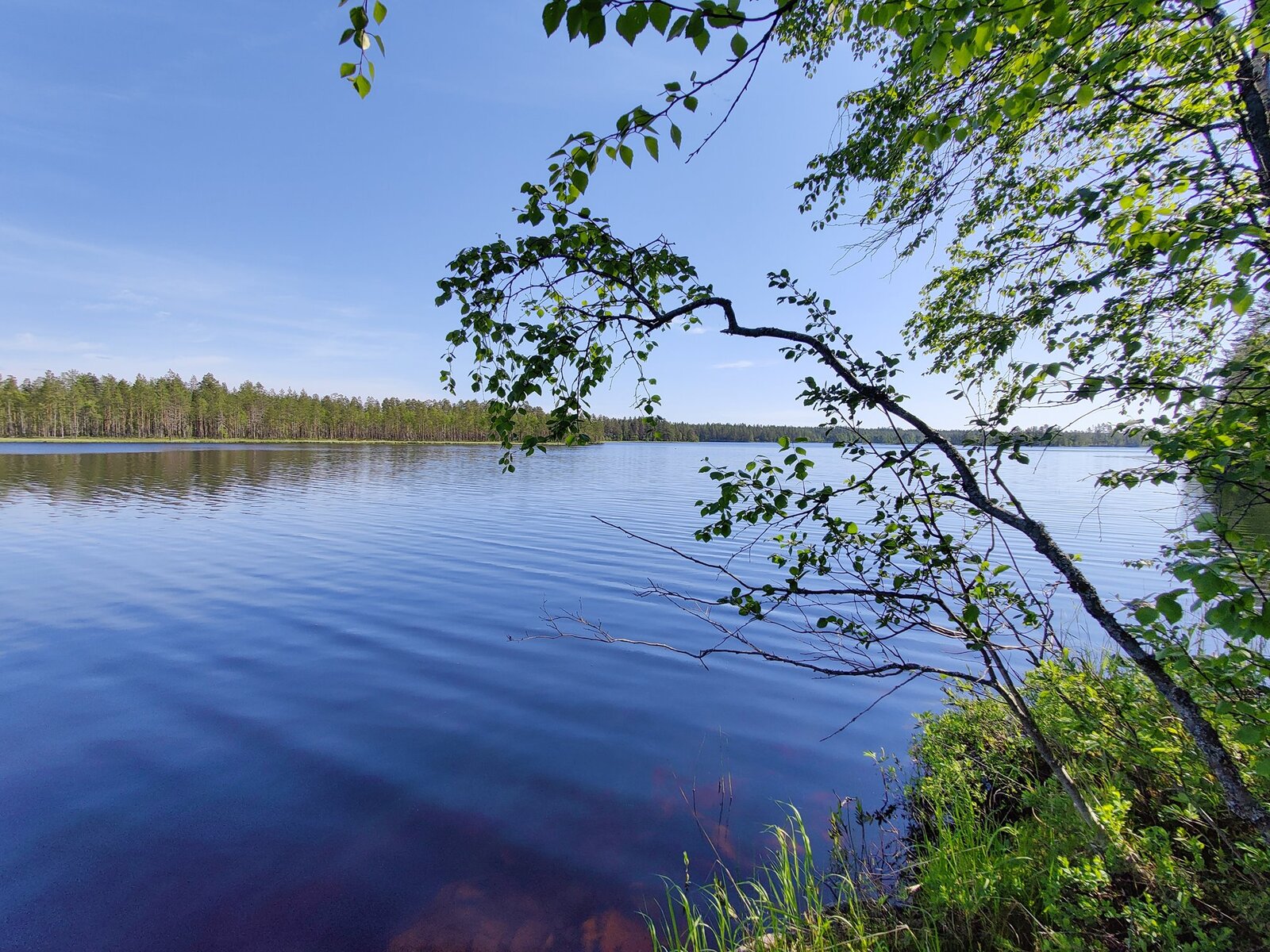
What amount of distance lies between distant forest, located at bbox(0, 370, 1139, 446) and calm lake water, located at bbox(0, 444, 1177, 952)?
84601 mm

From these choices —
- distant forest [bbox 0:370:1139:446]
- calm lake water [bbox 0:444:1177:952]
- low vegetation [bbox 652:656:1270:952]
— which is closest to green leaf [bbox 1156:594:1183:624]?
calm lake water [bbox 0:444:1177:952]

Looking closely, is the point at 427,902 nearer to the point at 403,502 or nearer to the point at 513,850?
the point at 513,850

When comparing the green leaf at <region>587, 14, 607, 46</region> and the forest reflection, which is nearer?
the green leaf at <region>587, 14, 607, 46</region>

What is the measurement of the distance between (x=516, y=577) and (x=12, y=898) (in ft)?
35.0

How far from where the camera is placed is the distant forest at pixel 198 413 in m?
113

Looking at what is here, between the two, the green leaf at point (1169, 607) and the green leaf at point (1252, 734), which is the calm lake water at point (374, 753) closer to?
the green leaf at point (1169, 607)

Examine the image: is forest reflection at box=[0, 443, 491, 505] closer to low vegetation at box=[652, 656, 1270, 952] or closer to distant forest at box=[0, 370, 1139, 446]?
low vegetation at box=[652, 656, 1270, 952]

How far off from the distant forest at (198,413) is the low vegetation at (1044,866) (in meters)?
91.6

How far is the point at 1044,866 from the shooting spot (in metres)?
4.22

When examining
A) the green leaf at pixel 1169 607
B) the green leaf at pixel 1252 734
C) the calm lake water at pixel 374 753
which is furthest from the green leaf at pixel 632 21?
the green leaf at pixel 1252 734

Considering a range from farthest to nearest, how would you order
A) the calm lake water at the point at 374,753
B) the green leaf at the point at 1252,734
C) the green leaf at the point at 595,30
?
the calm lake water at the point at 374,753
the green leaf at the point at 1252,734
the green leaf at the point at 595,30

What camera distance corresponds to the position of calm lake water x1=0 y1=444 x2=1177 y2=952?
16.0ft

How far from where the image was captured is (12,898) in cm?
476

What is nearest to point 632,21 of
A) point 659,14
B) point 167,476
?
point 659,14
